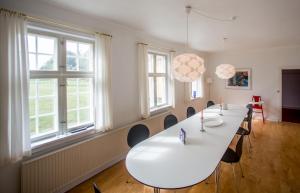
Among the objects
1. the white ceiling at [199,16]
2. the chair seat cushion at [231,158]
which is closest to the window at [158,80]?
the white ceiling at [199,16]

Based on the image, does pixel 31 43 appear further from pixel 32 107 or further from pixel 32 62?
pixel 32 107

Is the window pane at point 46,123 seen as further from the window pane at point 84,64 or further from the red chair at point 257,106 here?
the red chair at point 257,106

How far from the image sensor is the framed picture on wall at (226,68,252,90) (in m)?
7.08

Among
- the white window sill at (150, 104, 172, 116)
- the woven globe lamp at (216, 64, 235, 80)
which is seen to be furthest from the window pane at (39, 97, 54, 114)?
the woven globe lamp at (216, 64, 235, 80)

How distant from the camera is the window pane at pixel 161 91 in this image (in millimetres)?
5223

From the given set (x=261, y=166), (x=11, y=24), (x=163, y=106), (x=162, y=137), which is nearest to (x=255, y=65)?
(x=163, y=106)

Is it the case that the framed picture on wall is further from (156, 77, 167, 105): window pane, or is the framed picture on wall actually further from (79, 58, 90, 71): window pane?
(79, 58, 90, 71): window pane

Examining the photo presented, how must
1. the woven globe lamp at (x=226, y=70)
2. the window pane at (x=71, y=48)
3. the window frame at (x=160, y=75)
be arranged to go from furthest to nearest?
the window frame at (x=160, y=75) → the woven globe lamp at (x=226, y=70) → the window pane at (x=71, y=48)

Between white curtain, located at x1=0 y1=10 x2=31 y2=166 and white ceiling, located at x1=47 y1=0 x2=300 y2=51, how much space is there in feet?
2.18

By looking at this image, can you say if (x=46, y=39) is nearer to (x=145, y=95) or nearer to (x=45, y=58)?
(x=45, y=58)

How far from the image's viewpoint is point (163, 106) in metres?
5.14

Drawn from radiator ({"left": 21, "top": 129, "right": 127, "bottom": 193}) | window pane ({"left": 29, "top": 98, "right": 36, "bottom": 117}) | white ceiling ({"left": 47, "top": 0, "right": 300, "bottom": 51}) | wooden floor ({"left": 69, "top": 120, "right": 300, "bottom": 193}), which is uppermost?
white ceiling ({"left": 47, "top": 0, "right": 300, "bottom": 51})

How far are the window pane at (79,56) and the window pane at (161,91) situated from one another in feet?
7.85

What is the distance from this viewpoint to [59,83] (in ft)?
→ 8.95
